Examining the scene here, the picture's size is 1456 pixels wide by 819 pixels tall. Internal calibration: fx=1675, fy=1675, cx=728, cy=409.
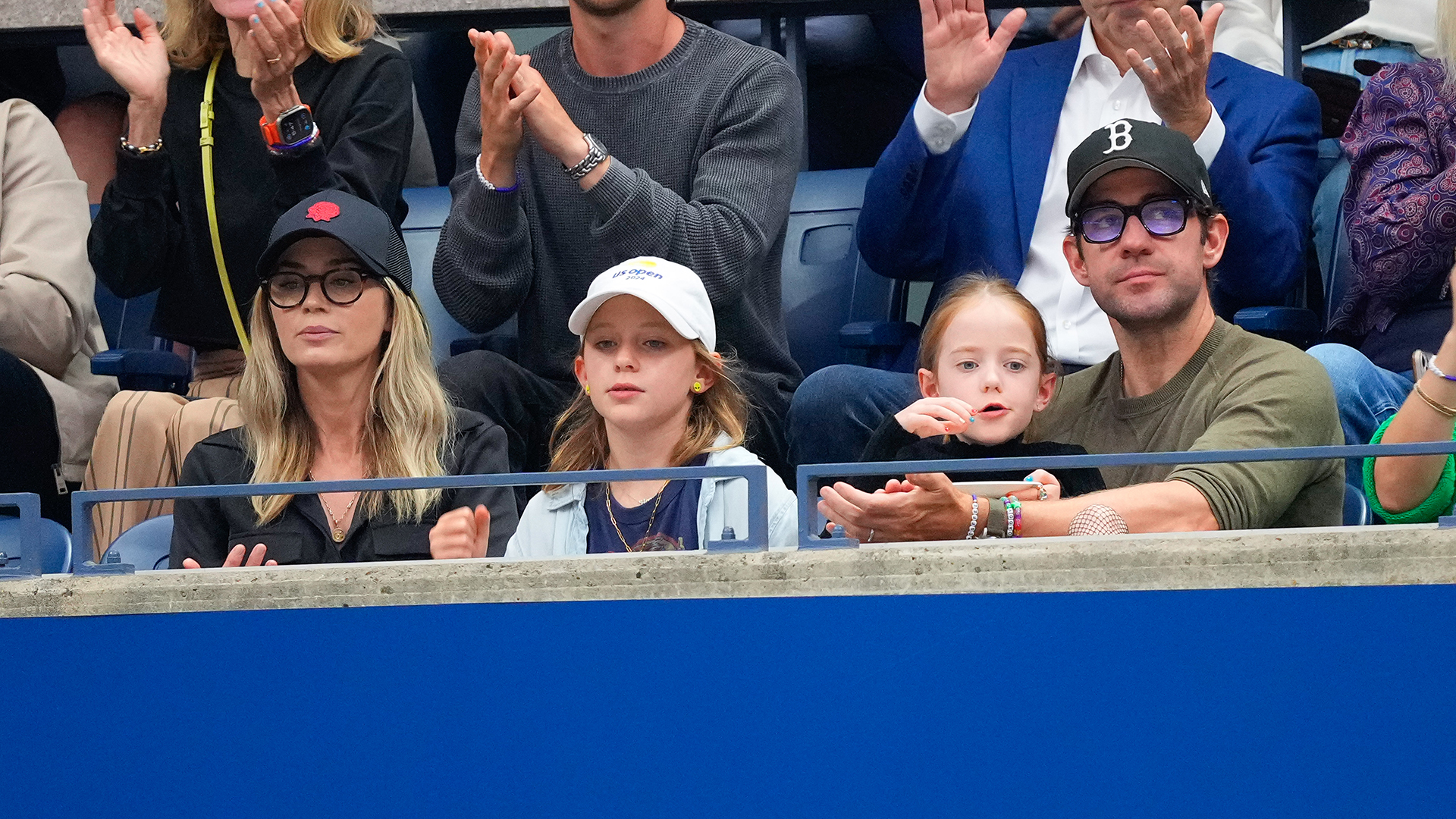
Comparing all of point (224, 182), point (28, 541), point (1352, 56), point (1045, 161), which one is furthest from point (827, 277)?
point (28, 541)

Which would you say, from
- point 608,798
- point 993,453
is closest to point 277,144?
point 993,453

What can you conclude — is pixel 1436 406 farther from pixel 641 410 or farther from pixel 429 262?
pixel 429 262

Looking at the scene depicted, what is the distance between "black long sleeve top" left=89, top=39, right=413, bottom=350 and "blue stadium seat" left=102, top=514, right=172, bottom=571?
28.2 inches

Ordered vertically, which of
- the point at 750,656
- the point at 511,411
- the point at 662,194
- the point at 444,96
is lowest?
the point at 750,656

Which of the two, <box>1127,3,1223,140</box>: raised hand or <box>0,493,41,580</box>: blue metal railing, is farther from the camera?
<box>1127,3,1223,140</box>: raised hand

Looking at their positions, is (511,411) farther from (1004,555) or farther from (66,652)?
(1004,555)

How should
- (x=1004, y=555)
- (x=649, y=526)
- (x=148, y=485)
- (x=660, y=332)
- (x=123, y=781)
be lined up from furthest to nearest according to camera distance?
(x=148, y=485) < (x=660, y=332) < (x=649, y=526) < (x=123, y=781) < (x=1004, y=555)

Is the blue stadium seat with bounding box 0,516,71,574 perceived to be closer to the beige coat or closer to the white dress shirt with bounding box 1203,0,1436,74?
the beige coat

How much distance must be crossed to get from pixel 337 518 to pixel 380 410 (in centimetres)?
27

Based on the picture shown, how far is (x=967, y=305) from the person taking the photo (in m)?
2.15

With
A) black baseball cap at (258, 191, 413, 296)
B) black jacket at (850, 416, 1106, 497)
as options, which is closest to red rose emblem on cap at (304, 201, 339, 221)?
black baseball cap at (258, 191, 413, 296)

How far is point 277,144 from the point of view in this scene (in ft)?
8.63

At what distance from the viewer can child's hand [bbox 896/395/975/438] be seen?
1.82 meters

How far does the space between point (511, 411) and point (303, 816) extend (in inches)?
39.7
